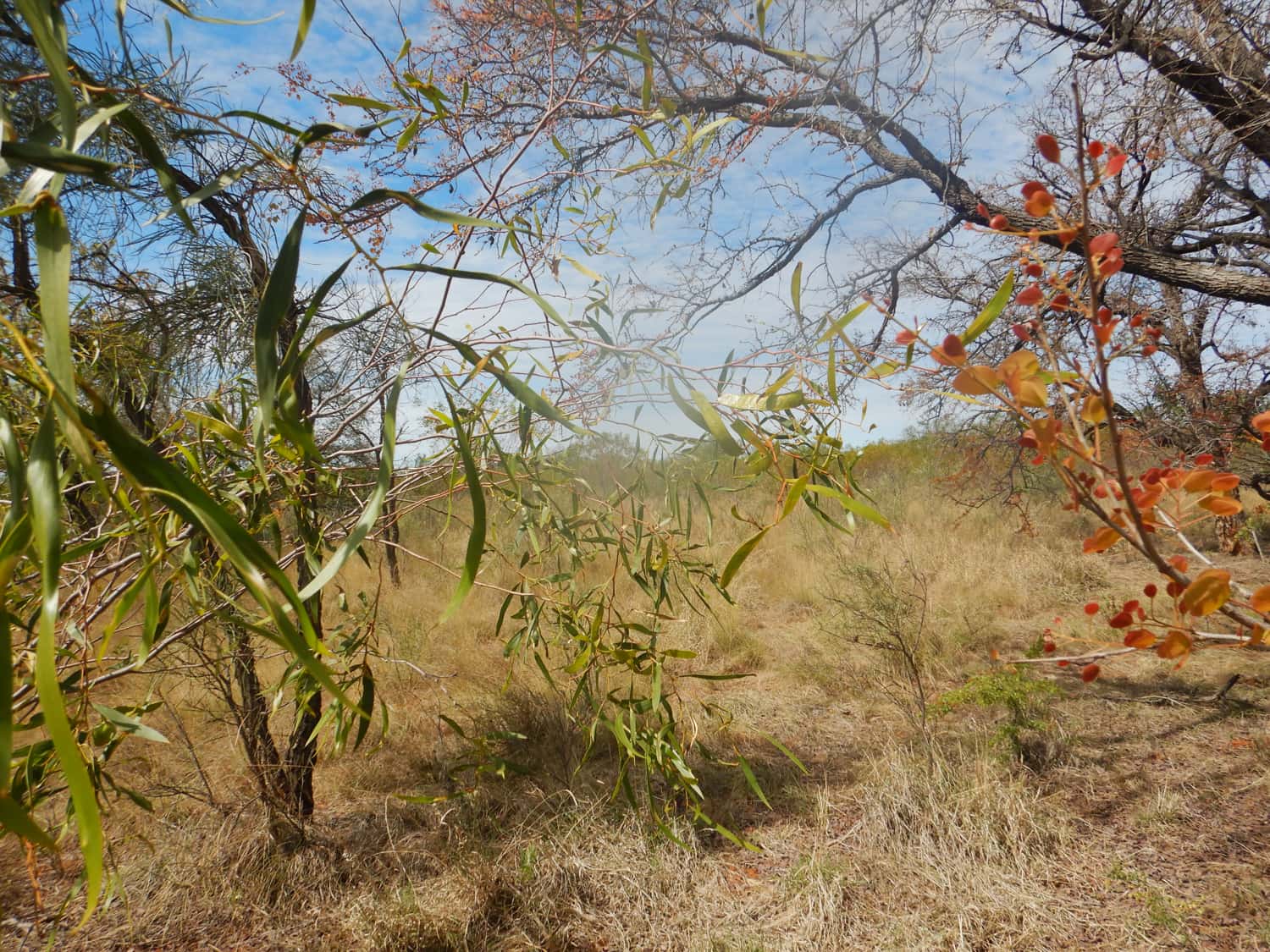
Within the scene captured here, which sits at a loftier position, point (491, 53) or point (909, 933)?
point (491, 53)

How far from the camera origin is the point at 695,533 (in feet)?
18.6

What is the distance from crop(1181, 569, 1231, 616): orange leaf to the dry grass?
1.05 m

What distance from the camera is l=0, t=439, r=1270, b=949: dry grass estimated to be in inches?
65.6

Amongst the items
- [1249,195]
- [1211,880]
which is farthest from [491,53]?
[1211,880]

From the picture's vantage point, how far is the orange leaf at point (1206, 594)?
391mm

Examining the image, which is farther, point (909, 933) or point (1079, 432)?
point (909, 933)

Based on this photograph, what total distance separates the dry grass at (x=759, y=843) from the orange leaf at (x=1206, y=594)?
105cm

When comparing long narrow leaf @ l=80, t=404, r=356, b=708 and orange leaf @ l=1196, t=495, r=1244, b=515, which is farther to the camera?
orange leaf @ l=1196, t=495, r=1244, b=515

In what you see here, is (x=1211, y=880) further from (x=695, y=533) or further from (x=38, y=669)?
(x=695, y=533)

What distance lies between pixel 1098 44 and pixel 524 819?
12.1 ft

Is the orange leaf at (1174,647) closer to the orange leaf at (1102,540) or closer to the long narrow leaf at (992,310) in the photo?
the orange leaf at (1102,540)

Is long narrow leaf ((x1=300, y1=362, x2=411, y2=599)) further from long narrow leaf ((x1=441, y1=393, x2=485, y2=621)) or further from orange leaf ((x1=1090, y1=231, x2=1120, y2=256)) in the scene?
orange leaf ((x1=1090, y1=231, x2=1120, y2=256))

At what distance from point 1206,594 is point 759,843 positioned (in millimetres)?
2080

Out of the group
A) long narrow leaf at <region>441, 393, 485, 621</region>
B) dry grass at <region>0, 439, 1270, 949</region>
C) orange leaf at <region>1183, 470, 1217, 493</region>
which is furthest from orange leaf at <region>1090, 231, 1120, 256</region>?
dry grass at <region>0, 439, 1270, 949</region>
